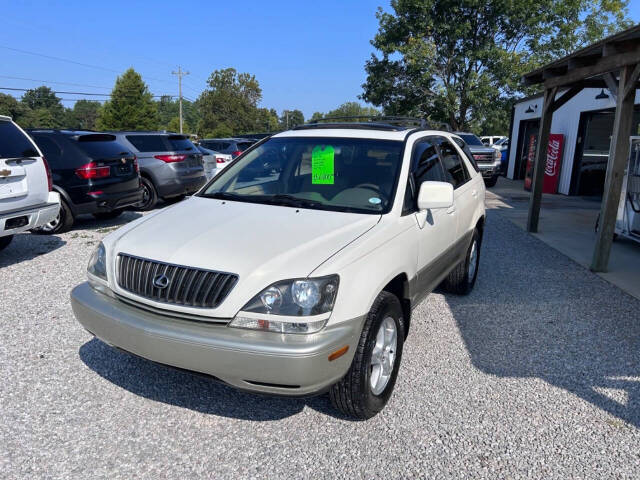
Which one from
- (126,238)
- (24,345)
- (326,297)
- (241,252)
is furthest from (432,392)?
(24,345)

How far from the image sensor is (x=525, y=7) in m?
25.9

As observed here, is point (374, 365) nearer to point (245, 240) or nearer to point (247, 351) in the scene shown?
point (247, 351)

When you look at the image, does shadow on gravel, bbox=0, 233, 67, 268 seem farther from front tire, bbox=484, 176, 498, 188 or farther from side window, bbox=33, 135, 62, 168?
front tire, bbox=484, 176, 498, 188

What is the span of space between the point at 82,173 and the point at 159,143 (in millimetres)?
3157

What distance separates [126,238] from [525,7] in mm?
28756

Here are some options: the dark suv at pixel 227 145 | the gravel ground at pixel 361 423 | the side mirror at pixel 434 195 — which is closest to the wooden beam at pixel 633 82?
the gravel ground at pixel 361 423

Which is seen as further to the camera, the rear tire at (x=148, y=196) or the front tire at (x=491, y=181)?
the front tire at (x=491, y=181)

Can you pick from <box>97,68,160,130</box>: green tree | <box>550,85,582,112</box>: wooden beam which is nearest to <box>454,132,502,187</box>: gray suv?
<box>550,85,582,112</box>: wooden beam

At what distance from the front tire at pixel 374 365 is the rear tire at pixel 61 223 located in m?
6.65

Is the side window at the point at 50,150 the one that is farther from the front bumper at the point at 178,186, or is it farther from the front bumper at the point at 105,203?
the front bumper at the point at 178,186

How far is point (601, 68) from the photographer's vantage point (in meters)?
6.59

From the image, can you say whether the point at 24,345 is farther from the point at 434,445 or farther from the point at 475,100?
the point at 475,100

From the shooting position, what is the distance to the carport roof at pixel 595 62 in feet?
19.3

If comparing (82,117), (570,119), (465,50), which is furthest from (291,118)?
(570,119)
